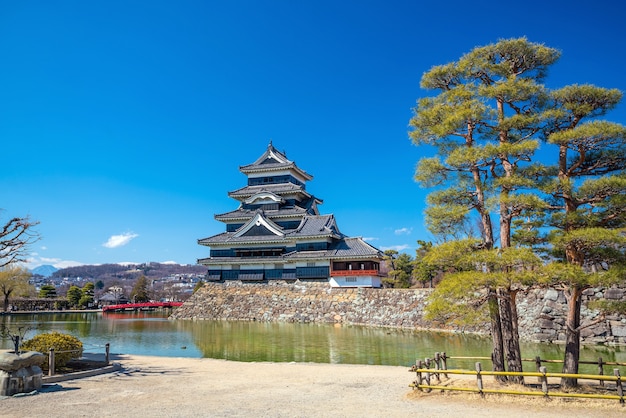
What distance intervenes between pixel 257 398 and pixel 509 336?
5865 millimetres

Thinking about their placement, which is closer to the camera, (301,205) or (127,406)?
(127,406)

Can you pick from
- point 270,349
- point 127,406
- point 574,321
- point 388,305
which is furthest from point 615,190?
point 388,305

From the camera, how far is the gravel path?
757 cm

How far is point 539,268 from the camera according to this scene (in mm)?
8844

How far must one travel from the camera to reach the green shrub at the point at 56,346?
435 inches

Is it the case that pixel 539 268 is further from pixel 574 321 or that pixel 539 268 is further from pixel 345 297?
pixel 345 297

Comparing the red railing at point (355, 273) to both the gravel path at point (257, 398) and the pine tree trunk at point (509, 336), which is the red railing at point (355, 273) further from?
the pine tree trunk at point (509, 336)

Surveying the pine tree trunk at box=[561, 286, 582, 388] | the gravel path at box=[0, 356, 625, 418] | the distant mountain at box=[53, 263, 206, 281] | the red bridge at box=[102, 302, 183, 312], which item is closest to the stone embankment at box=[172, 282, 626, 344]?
the gravel path at box=[0, 356, 625, 418]

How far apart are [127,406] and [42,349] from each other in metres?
4.74

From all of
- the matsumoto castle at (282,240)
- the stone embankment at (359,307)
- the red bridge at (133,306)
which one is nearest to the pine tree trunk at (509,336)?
the stone embankment at (359,307)

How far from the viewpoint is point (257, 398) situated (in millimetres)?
8883

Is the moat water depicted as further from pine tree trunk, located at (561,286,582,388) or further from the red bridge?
the red bridge

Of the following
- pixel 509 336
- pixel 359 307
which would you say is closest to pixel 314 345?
pixel 509 336

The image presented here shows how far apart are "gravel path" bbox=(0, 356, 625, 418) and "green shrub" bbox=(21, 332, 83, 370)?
47.1 inches
